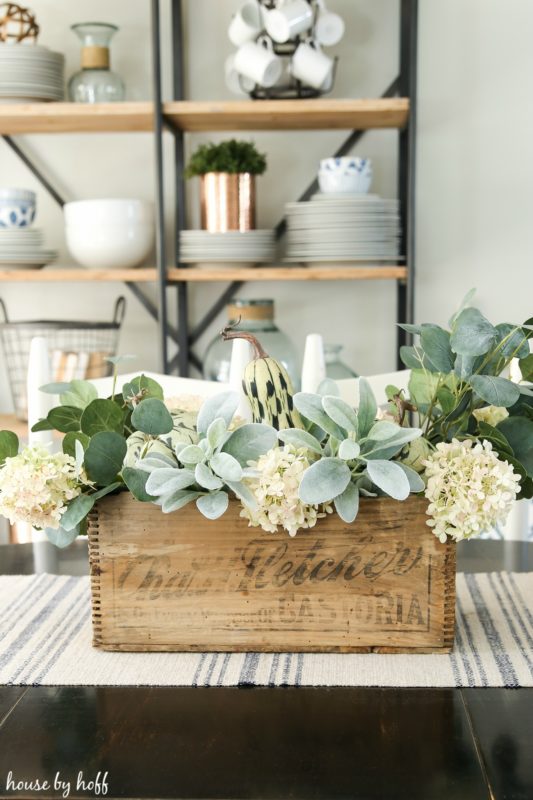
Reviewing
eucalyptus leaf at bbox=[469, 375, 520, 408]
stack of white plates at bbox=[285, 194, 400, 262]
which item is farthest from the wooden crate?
stack of white plates at bbox=[285, 194, 400, 262]

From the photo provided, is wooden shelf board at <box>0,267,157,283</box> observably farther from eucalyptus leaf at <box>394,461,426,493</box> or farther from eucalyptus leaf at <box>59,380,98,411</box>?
eucalyptus leaf at <box>394,461,426,493</box>

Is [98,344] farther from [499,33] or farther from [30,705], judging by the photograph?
[30,705]

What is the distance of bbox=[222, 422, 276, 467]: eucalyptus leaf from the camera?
2.45 feet

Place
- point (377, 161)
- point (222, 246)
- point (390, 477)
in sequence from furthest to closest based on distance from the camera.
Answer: point (377, 161)
point (222, 246)
point (390, 477)

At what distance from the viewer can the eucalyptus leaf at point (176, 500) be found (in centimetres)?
76

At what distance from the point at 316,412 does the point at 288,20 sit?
154 centimetres

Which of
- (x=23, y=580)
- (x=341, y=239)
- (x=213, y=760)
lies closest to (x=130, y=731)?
(x=213, y=760)

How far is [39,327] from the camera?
7.48 ft

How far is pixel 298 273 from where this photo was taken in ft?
6.95

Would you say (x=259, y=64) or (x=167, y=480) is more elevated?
(x=259, y=64)

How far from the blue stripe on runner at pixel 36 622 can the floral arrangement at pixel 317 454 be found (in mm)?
129

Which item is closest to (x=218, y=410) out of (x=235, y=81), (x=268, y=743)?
(x=268, y=743)
